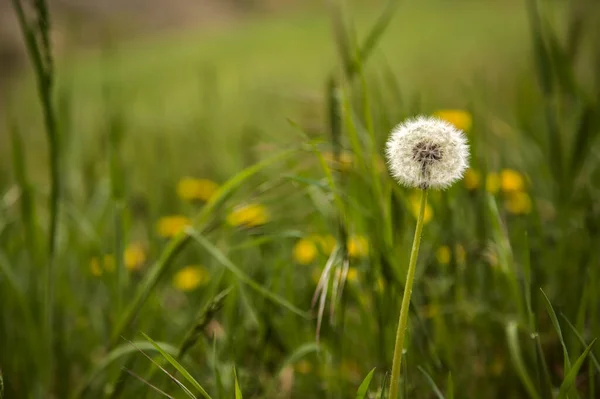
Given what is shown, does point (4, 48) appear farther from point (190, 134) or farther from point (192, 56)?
point (190, 134)

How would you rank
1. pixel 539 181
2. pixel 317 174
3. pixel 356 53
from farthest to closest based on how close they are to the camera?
pixel 317 174 < pixel 539 181 < pixel 356 53

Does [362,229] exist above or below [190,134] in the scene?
above

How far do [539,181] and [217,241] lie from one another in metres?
0.81

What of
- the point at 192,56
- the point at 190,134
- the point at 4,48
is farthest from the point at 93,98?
the point at 4,48

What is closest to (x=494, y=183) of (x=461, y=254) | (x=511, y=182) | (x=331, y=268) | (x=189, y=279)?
(x=461, y=254)

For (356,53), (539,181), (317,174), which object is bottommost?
(317,174)

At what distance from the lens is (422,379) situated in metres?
0.80

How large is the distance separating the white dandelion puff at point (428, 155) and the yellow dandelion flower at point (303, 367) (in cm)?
59

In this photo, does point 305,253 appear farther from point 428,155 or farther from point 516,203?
point 428,155

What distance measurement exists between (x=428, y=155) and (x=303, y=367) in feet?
2.17

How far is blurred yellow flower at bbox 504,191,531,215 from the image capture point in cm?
121

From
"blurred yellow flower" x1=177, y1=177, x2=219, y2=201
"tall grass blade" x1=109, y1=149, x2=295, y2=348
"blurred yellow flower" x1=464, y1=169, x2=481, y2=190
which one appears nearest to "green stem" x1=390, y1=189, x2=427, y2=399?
"tall grass blade" x1=109, y1=149, x2=295, y2=348

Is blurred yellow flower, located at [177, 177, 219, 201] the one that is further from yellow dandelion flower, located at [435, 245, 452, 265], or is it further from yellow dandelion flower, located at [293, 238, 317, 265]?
yellow dandelion flower, located at [435, 245, 452, 265]

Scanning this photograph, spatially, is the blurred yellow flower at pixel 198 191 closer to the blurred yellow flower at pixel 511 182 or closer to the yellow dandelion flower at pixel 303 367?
the yellow dandelion flower at pixel 303 367
